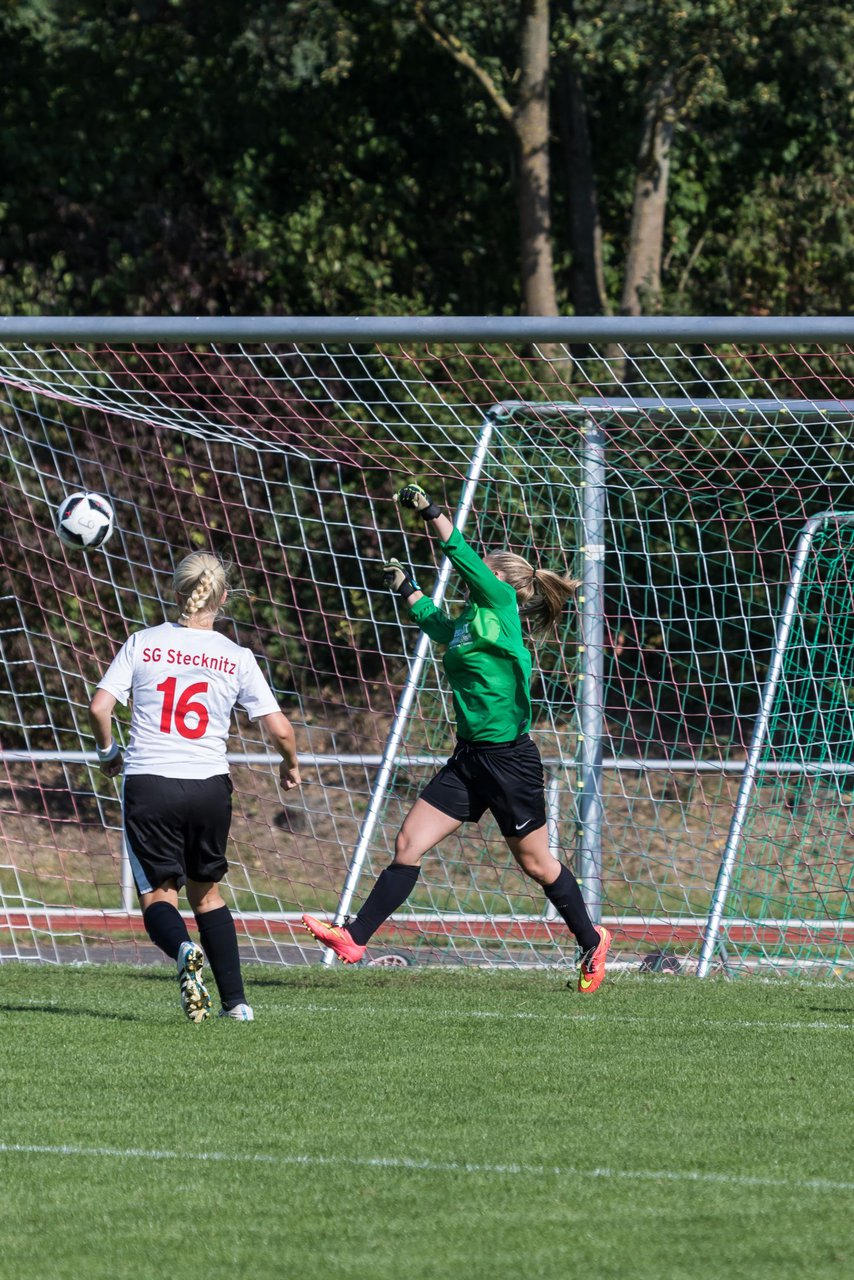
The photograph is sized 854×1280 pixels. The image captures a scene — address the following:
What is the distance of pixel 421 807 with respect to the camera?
769 centimetres

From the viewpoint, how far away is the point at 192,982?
6.73m

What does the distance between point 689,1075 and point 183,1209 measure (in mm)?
2281

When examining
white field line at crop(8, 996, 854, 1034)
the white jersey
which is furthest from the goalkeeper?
the white jersey

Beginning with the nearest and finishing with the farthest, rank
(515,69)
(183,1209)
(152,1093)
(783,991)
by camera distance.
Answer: (183,1209) < (152,1093) < (783,991) < (515,69)

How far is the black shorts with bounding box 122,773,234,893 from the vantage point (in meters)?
6.88

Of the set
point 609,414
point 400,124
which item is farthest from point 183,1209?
point 400,124

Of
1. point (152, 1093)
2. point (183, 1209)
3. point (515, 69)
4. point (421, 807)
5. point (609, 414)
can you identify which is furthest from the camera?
point (515, 69)

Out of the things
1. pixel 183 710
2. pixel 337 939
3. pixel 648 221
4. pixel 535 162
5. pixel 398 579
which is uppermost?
pixel 535 162

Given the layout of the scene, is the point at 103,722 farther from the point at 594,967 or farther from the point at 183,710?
the point at 594,967

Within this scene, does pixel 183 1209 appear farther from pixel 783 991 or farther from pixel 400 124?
pixel 400 124

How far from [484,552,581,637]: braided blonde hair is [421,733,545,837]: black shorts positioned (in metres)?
0.61

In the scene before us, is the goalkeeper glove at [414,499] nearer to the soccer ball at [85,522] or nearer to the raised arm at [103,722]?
the raised arm at [103,722]

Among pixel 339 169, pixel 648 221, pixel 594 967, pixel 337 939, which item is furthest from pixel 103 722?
pixel 339 169

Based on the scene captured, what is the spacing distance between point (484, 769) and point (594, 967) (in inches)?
39.6
